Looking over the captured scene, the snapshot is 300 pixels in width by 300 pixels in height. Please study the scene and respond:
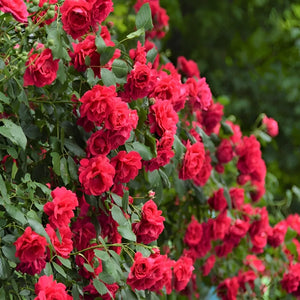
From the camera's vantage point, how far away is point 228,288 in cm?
269

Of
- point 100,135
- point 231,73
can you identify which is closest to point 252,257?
point 100,135

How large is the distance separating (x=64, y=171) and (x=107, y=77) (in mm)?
266

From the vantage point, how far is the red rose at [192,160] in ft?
6.69

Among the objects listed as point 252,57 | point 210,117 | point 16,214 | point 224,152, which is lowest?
point 252,57

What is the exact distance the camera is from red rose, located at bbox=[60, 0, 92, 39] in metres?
1.63

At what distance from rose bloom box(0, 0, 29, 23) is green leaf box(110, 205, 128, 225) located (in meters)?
0.51

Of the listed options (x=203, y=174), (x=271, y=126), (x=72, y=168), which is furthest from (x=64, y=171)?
(x=271, y=126)

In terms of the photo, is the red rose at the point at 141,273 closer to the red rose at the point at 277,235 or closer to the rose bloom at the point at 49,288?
the rose bloom at the point at 49,288

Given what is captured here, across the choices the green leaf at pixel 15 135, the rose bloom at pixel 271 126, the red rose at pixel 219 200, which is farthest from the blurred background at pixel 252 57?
the green leaf at pixel 15 135

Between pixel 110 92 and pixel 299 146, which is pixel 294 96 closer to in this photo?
pixel 299 146

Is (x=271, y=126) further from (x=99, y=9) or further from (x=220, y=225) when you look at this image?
(x=99, y=9)

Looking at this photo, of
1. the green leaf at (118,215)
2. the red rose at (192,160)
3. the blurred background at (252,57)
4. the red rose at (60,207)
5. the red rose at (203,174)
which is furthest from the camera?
the blurred background at (252,57)

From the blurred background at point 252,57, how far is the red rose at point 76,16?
12.7ft

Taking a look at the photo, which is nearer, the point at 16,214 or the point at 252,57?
the point at 16,214
